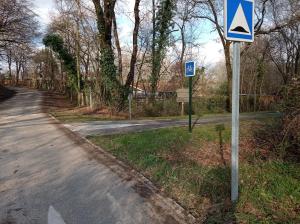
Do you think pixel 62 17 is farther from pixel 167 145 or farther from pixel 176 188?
pixel 176 188

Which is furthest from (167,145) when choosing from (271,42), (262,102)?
(271,42)

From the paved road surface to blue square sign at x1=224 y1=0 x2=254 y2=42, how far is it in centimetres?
261

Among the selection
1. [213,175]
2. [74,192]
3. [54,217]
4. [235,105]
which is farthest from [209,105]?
[54,217]

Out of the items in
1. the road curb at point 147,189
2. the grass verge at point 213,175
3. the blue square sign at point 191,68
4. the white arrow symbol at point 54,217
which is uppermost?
the blue square sign at point 191,68

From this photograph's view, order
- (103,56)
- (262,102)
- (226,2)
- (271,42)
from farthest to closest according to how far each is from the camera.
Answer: (271,42) → (262,102) → (103,56) → (226,2)

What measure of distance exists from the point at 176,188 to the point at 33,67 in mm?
67196

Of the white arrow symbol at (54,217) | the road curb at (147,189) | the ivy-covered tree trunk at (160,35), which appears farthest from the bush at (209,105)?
the white arrow symbol at (54,217)

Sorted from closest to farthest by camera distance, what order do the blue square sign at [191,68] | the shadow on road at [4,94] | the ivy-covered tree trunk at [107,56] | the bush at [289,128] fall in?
the bush at [289,128] → the blue square sign at [191,68] → the ivy-covered tree trunk at [107,56] → the shadow on road at [4,94]

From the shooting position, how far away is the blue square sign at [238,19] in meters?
4.02

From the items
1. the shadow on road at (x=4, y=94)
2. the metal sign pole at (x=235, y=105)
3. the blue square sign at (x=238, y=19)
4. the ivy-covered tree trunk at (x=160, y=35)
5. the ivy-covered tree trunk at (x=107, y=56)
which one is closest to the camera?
the blue square sign at (x=238, y=19)

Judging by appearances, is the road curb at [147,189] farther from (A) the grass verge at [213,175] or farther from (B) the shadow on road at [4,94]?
(B) the shadow on road at [4,94]

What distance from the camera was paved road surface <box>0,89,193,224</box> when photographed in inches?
167

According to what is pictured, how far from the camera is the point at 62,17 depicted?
26.8 metres

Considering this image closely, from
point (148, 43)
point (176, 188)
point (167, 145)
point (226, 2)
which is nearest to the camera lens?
point (226, 2)
